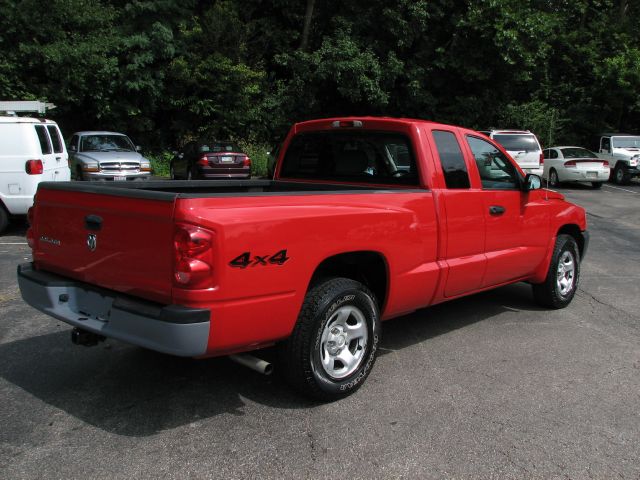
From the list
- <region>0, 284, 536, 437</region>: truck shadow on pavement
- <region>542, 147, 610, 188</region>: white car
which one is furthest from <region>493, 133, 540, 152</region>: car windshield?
<region>0, 284, 536, 437</region>: truck shadow on pavement

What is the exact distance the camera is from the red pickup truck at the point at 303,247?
3.15 m

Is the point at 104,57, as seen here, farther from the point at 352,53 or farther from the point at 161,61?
the point at 352,53

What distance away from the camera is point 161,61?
24.4 m

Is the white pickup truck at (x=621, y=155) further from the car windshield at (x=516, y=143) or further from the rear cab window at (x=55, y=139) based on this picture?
the rear cab window at (x=55, y=139)

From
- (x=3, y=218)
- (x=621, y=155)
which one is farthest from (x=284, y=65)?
(x=3, y=218)

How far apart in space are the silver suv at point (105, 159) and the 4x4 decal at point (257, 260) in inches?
464

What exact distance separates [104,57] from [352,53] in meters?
9.70

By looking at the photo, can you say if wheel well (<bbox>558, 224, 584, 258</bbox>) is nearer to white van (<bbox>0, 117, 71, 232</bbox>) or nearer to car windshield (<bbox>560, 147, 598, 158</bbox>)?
white van (<bbox>0, 117, 71, 232</bbox>)

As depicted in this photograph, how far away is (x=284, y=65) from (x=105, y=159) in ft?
46.7

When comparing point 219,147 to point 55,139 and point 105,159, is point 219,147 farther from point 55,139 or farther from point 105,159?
point 55,139

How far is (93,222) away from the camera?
11.7ft

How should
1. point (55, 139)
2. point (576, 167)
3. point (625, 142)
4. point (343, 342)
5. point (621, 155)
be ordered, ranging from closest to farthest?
point (343, 342), point (55, 139), point (576, 167), point (621, 155), point (625, 142)

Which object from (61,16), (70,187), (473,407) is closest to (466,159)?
Result: (473,407)

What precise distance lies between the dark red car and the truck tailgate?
14743 millimetres
